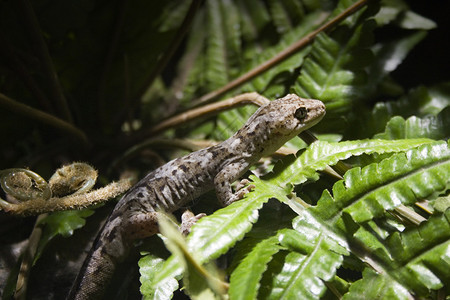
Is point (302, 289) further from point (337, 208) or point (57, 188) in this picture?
point (57, 188)

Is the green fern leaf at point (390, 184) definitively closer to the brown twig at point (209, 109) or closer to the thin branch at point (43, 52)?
the brown twig at point (209, 109)

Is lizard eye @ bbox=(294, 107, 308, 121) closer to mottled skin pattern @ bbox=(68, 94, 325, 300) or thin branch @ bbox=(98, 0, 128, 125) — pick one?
mottled skin pattern @ bbox=(68, 94, 325, 300)

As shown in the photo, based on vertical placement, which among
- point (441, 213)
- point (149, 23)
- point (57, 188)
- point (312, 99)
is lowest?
point (441, 213)

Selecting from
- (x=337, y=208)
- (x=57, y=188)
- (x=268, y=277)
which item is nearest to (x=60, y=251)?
(x=57, y=188)

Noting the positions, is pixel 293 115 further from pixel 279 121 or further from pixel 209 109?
pixel 209 109

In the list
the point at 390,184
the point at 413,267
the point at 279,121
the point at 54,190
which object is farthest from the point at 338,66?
the point at 54,190
